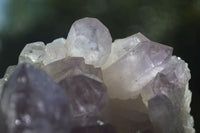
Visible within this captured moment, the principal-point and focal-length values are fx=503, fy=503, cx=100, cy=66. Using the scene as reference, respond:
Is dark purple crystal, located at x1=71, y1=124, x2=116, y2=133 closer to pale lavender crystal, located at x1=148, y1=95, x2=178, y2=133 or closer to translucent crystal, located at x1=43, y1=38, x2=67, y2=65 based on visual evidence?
pale lavender crystal, located at x1=148, y1=95, x2=178, y2=133

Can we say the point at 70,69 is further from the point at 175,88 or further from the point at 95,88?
the point at 175,88

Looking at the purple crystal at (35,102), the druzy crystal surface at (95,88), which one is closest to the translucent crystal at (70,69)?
the druzy crystal surface at (95,88)

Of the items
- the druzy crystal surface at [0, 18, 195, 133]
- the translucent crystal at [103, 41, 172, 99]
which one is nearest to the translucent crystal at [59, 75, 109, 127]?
the druzy crystal surface at [0, 18, 195, 133]

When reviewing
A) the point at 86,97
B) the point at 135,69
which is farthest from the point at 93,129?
the point at 135,69

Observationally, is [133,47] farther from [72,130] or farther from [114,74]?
[72,130]

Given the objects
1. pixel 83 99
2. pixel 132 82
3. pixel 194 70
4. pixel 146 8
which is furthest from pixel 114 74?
pixel 146 8

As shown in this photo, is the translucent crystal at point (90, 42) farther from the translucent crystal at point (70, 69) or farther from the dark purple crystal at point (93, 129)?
the dark purple crystal at point (93, 129)
